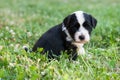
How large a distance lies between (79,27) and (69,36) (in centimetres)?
28

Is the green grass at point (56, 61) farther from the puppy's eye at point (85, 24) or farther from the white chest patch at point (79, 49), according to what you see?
the puppy's eye at point (85, 24)

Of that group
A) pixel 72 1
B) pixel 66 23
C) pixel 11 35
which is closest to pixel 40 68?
pixel 66 23

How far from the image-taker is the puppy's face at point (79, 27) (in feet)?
→ 21.9

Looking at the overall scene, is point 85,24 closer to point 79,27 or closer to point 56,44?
point 79,27

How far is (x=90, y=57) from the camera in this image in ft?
23.0

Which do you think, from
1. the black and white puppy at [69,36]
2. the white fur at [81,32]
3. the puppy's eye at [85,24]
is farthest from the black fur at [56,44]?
the puppy's eye at [85,24]

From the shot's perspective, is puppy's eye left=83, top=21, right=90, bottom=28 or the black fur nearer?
puppy's eye left=83, top=21, right=90, bottom=28

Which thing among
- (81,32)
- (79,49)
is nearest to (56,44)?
(79,49)

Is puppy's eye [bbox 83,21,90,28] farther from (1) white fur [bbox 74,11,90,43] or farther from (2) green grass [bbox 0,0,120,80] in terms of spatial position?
Result: (2) green grass [bbox 0,0,120,80]

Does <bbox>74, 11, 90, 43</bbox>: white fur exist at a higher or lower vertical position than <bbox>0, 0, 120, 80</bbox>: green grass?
higher

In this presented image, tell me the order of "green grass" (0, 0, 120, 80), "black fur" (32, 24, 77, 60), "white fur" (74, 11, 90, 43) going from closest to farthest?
1. "green grass" (0, 0, 120, 80)
2. "white fur" (74, 11, 90, 43)
3. "black fur" (32, 24, 77, 60)

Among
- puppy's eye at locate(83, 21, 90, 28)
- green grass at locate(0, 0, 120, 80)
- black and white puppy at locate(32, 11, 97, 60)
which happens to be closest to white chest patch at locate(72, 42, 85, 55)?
black and white puppy at locate(32, 11, 97, 60)

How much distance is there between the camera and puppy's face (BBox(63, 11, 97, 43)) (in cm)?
668

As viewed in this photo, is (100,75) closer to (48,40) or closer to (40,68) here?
(40,68)
